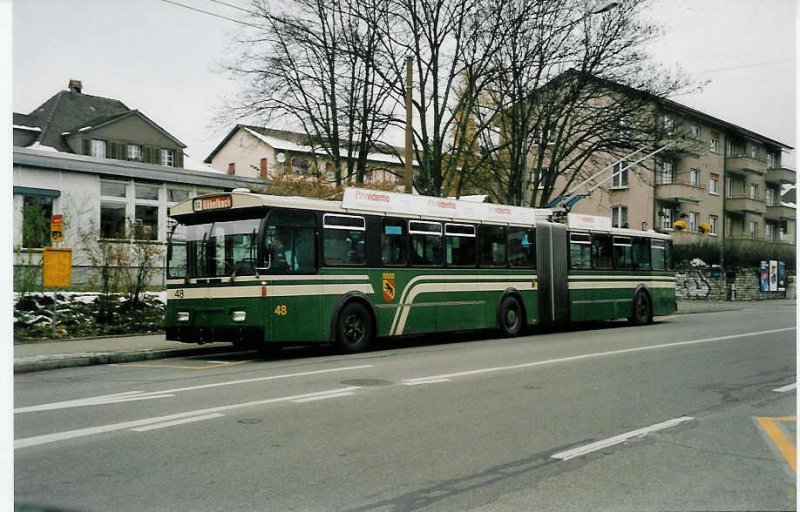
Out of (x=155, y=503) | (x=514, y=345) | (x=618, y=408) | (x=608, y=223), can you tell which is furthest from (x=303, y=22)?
(x=155, y=503)

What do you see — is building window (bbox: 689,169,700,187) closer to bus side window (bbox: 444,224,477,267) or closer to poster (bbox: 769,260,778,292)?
poster (bbox: 769,260,778,292)

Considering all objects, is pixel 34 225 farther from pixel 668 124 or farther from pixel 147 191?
pixel 668 124

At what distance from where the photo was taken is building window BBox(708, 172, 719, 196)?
3910 centimetres

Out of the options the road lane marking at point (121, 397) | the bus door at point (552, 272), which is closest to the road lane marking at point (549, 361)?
the road lane marking at point (121, 397)

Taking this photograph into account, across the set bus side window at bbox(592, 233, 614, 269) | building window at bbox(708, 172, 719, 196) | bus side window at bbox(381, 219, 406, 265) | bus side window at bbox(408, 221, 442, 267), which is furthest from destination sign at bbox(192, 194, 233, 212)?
building window at bbox(708, 172, 719, 196)

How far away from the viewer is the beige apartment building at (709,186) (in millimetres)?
18328

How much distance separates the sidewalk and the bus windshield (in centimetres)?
154

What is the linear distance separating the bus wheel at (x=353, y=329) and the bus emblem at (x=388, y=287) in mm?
609

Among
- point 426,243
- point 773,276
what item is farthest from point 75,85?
point 773,276

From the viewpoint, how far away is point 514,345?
16375mm

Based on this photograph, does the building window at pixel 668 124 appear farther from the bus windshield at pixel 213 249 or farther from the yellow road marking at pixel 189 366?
the yellow road marking at pixel 189 366

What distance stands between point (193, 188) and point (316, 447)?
26.5 metres

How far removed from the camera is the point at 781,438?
23.9 feet

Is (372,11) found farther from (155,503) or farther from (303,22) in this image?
(155,503)
